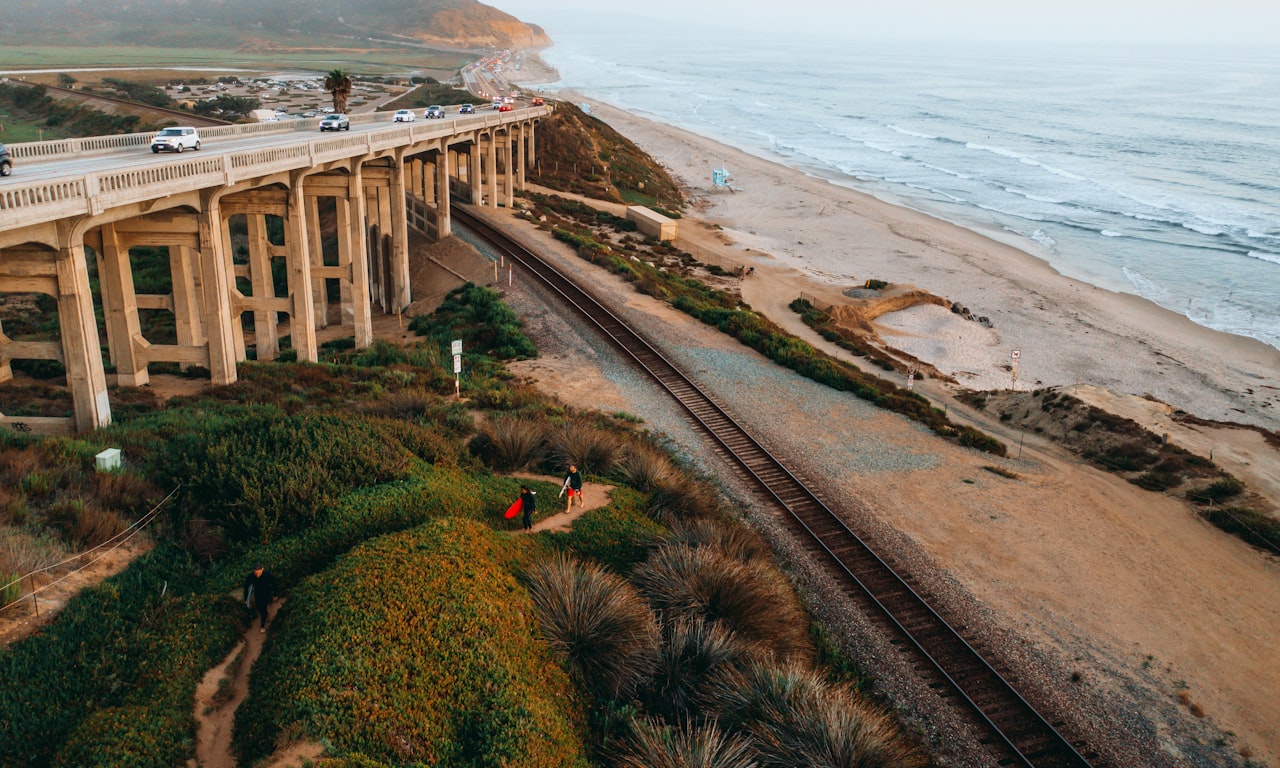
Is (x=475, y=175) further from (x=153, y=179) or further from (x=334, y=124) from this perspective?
(x=153, y=179)

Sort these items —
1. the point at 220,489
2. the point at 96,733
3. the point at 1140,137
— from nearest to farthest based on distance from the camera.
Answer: the point at 96,733, the point at 220,489, the point at 1140,137

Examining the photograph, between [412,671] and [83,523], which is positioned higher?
[83,523]

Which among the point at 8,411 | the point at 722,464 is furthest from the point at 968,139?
the point at 8,411

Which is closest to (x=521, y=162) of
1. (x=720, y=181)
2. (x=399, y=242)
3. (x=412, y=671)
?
(x=720, y=181)

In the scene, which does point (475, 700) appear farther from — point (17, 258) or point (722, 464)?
point (17, 258)

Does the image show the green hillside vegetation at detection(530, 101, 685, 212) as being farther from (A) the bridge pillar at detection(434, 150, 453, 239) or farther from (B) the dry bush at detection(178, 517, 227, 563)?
(B) the dry bush at detection(178, 517, 227, 563)

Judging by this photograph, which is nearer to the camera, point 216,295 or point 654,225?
point 216,295

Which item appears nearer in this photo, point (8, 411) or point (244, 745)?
point (244, 745)
